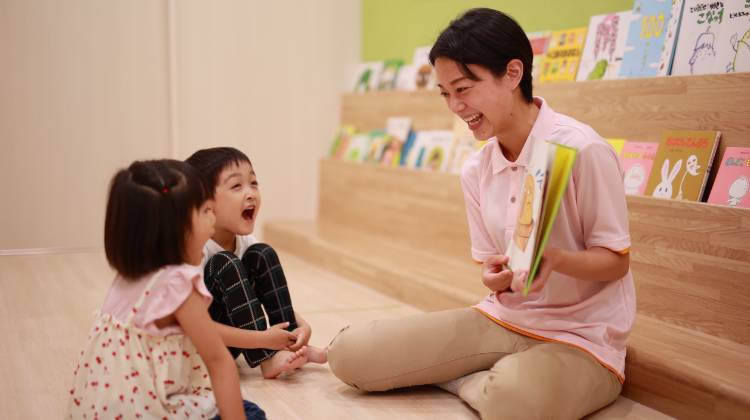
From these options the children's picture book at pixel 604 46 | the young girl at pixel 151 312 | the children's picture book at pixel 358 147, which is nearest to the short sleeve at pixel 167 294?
the young girl at pixel 151 312

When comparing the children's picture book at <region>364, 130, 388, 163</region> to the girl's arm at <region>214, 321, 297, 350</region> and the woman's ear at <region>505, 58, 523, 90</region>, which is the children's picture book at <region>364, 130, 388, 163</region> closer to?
the girl's arm at <region>214, 321, 297, 350</region>

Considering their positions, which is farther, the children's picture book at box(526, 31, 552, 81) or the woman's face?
the children's picture book at box(526, 31, 552, 81)

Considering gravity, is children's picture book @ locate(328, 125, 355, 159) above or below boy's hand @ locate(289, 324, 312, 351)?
above

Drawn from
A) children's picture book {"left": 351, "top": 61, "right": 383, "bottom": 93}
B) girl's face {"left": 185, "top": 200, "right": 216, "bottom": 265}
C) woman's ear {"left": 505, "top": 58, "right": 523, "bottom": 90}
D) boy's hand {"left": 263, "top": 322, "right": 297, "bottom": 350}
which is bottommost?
boy's hand {"left": 263, "top": 322, "right": 297, "bottom": 350}

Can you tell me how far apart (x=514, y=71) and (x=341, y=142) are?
2877 millimetres

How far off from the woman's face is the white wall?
9.17ft

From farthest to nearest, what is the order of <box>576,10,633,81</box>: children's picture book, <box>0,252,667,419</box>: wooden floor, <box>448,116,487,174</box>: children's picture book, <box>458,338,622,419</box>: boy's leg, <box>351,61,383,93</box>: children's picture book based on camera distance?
<box>351,61,383,93</box>: children's picture book < <box>448,116,487,174</box>: children's picture book < <box>576,10,633,81</box>: children's picture book < <box>0,252,667,419</box>: wooden floor < <box>458,338,622,419</box>: boy's leg

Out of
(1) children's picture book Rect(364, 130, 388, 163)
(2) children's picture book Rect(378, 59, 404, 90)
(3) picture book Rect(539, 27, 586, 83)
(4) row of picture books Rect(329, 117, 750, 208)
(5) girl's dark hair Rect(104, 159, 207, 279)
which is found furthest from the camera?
(2) children's picture book Rect(378, 59, 404, 90)

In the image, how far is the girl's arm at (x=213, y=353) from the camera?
129 cm

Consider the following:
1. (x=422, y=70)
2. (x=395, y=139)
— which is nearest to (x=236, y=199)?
(x=395, y=139)

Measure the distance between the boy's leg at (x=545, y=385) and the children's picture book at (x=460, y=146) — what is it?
1717 millimetres

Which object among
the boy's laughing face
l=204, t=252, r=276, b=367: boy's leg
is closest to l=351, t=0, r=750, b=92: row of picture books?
the boy's laughing face

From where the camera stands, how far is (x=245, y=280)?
6.17 feet

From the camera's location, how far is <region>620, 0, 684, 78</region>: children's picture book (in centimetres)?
242
